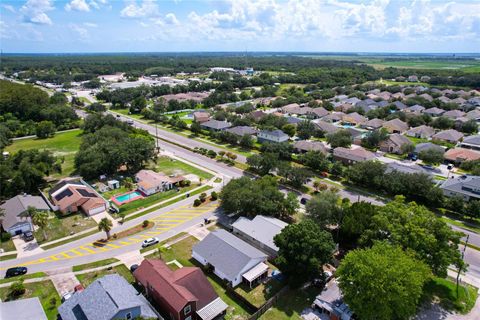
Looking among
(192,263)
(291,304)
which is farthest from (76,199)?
(291,304)

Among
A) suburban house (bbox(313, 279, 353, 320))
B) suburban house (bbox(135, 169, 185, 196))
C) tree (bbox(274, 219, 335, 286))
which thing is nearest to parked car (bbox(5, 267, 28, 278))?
suburban house (bbox(135, 169, 185, 196))

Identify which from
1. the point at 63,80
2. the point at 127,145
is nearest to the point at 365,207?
the point at 127,145

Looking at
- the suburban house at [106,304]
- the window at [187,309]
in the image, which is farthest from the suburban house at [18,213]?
the window at [187,309]

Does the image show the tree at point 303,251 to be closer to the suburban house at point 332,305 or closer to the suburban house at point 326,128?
the suburban house at point 332,305

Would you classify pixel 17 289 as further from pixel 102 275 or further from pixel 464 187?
pixel 464 187

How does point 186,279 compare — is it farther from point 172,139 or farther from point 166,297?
point 172,139

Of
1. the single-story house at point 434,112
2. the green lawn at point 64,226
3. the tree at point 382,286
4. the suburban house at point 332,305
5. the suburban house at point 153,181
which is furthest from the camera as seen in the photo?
the single-story house at point 434,112
